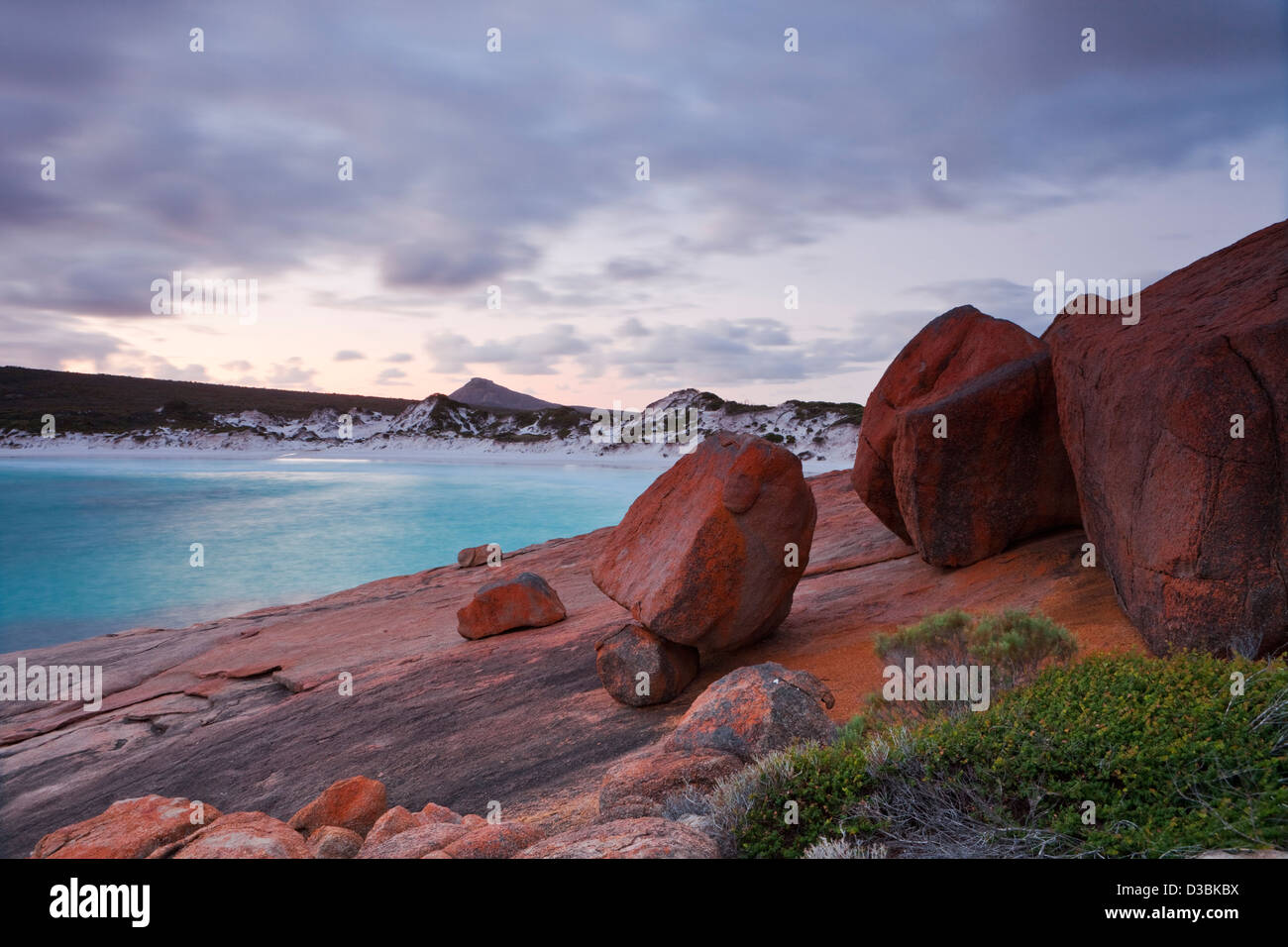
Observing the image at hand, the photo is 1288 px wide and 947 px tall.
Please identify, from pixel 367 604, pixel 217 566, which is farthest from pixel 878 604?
pixel 217 566

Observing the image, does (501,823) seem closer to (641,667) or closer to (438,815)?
(438,815)

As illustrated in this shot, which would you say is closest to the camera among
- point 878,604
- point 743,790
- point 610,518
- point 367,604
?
point 743,790

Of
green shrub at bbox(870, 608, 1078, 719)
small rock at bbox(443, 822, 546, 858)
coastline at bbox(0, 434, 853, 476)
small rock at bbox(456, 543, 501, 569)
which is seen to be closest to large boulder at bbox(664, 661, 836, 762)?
green shrub at bbox(870, 608, 1078, 719)

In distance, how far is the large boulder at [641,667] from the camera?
8953 mm

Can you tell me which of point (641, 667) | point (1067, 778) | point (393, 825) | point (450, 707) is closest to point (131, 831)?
point (393, 825)

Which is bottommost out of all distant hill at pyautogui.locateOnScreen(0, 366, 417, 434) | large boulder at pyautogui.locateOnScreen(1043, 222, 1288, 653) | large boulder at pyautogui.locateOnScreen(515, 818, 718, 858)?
large boulder at pyautogui.locateOnScreen(515, 818, 718, 858)

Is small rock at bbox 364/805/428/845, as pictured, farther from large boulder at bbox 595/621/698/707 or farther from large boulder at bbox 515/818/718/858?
large boulder at bbox 595/621/698/707

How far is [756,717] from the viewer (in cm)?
653

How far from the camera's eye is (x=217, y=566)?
36219mm

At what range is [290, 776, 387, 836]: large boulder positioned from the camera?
24.6ft

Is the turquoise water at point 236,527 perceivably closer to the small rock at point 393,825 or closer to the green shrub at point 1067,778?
the small rock at point 393,825

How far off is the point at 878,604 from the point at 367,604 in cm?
1438

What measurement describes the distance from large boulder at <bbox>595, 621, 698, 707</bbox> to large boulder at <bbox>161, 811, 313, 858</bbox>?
3.70m
